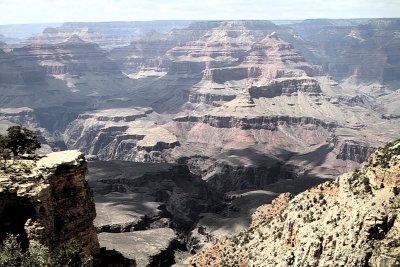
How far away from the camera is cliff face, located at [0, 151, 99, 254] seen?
136 ft

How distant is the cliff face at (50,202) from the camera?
41.3 metres

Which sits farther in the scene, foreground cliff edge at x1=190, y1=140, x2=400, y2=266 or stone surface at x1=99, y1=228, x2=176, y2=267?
stone surface at x1=99, y1=228, x2=176, y2=267

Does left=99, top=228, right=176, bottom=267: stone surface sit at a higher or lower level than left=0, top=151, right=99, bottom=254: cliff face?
lower

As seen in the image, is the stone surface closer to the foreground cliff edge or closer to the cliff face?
the foreground cliff edge

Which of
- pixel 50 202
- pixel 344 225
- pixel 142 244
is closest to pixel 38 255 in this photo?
pixel 50 202

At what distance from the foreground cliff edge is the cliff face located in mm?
18770

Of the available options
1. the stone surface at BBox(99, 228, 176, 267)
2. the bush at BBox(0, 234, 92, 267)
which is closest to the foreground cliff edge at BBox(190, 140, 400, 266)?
the bush at BBox(0, 234, 92, 267)

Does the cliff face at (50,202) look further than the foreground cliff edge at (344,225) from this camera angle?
No

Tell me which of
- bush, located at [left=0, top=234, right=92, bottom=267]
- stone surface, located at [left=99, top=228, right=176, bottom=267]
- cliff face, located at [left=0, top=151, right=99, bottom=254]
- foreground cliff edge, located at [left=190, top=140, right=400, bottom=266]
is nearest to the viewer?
bush, located at [left=0, top=234, right=92, bottom=267]

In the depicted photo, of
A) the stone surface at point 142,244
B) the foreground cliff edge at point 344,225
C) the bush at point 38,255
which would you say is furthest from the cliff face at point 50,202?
the stone surface at point 142,244

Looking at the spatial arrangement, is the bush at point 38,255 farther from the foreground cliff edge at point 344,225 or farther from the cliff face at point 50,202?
the foreground cliff edge at point 344,225

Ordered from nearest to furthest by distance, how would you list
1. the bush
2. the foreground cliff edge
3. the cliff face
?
the bush < the cliff face < the foreground cliff edge

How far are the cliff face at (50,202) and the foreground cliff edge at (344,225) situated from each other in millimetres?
18770

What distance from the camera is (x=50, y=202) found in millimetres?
42938
